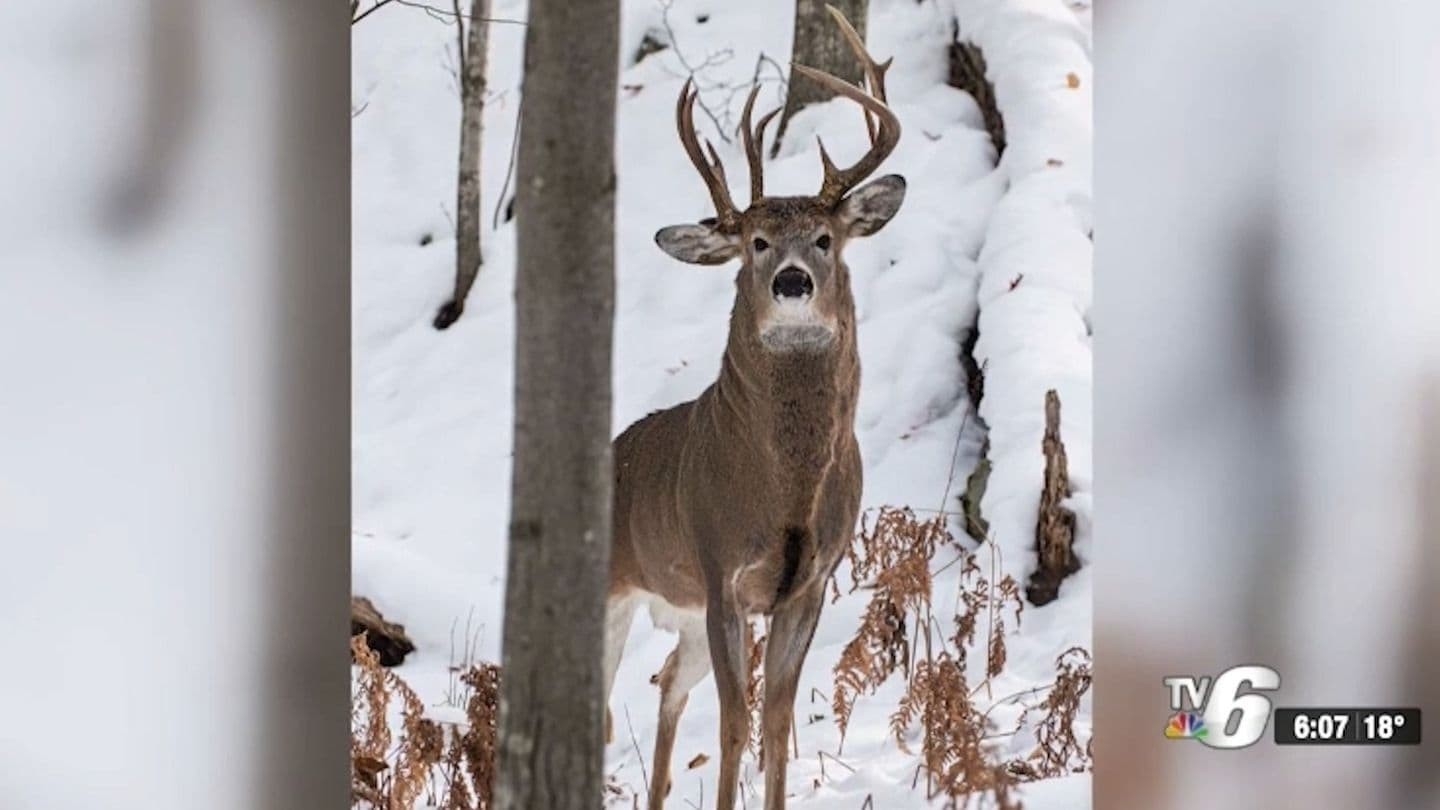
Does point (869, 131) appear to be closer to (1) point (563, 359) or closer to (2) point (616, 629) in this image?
(2) point (616, 629)

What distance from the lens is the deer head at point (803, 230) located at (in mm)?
4051

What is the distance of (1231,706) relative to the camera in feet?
13.4

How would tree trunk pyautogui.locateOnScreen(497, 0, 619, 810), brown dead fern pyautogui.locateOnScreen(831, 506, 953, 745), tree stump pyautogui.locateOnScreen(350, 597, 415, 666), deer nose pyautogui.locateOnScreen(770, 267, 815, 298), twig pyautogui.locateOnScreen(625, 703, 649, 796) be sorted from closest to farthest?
tree trunk pyautogui.locateOnScreen(497, 0, 619, 810) < deer nose pyautogui.locateOnScreen(770, 267, 815, 298) < brown dead fern pyautogui.locateOnScreen(831, 506, 953, 745) < twig pyautogui.locateOnScreen(625, 703, 649, 796) < tree stump pyautogui.locateOnScreen(350, 597, 415, 666)

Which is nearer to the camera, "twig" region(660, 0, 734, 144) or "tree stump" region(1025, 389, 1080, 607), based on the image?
"tree stump" region(1025, 389, 1080, 607)

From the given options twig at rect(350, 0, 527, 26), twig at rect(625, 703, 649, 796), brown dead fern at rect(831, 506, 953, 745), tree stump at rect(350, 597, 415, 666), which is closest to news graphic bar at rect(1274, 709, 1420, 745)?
brown dead fern at rect(831, 506, 953, 745)

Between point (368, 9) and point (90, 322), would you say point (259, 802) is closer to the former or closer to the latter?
point (90, 322)

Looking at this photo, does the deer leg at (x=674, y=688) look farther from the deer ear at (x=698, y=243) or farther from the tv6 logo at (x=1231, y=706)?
the tv6 logo at (x=1231, y=706)

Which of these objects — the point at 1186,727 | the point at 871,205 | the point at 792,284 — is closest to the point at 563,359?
the point at 792,284

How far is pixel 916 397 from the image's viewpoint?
4.20 m

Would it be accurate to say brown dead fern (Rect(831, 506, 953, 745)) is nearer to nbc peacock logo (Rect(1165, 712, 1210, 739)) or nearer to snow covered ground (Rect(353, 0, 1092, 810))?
snow covered ground (Rect(353, 0, 1092, 810))

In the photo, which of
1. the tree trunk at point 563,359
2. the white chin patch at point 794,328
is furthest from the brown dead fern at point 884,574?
the tree trunk at point 563,359

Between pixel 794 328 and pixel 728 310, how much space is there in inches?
7.2

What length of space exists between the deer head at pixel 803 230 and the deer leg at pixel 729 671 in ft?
1.85

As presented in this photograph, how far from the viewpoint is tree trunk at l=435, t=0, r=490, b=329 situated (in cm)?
440
